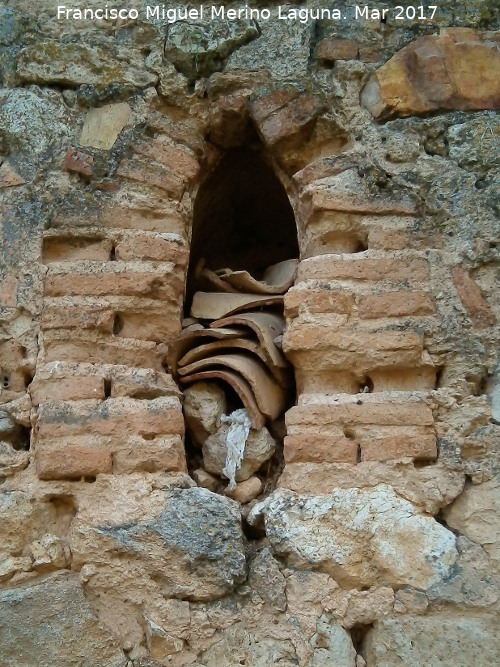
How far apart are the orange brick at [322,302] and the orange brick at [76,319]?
1.88 feet

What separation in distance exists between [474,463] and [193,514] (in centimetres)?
79

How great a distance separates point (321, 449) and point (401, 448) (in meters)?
0.22

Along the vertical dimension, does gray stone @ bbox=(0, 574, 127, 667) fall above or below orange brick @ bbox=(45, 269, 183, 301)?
below

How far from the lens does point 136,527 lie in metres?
2.06

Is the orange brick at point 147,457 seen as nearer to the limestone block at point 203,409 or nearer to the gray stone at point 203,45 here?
the limestone block at point 203,409

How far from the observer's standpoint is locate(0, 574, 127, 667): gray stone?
6.41 feet

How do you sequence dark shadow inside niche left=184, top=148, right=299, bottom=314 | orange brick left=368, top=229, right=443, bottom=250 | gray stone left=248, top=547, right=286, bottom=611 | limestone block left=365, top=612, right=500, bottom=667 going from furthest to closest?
1. dark shadow inside niche left=184, top=148, right=299, bottom=314
2. orange brick left=368, top=229, right=443, bottom=250
3. gray stone left=248, top=547, right=286, bottom=611
4. limestone block left=365, top=612, right=500, bottom=667

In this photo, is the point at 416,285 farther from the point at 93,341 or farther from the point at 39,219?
the point at 39,219

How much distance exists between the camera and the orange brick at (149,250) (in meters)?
2.38

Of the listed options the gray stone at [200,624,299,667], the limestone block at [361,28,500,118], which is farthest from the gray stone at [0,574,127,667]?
the limestone block at [361,28,500,118]

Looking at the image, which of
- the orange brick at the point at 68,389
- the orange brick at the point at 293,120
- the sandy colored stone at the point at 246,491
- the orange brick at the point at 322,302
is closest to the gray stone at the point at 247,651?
the sandy colored stone at the point at 246,491

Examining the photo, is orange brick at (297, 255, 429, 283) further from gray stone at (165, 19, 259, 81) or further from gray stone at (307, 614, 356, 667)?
gray stone at (307, 614, 356, 667)

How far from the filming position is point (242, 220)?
3113 millimetres

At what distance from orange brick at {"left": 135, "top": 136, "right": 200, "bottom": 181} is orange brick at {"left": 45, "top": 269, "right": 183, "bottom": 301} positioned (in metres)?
0.41
